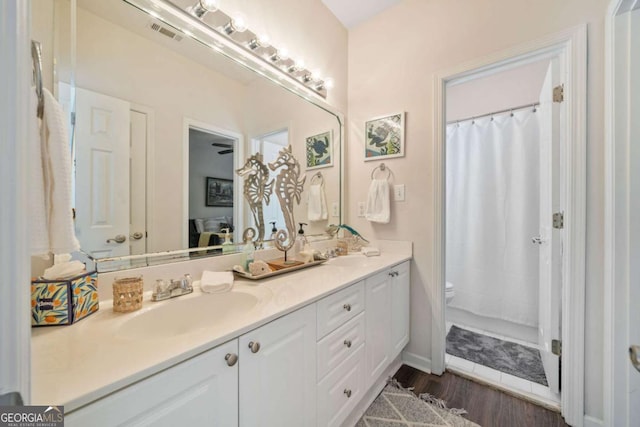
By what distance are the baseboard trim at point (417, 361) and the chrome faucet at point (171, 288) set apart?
1.61m

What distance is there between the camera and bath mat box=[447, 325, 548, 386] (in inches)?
69.9

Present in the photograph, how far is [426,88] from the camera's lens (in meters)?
1.79

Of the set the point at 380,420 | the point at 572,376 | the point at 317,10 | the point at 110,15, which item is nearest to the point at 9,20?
the point at 110,15

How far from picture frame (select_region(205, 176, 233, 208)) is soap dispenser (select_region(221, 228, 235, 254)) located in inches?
5.4

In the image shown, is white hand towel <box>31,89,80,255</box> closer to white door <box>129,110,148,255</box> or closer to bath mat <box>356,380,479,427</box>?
white door <box>129,110,148,255</box>

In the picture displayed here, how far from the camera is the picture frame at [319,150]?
187 cm

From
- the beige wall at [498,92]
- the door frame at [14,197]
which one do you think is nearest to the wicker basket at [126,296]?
the door frame at [14,197]

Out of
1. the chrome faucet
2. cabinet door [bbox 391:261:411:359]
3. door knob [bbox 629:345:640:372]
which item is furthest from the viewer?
cabinet door [bbox 391:261:411:359]

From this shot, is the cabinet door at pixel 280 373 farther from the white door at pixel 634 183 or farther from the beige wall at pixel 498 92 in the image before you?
the beige wall at pixel 498 92

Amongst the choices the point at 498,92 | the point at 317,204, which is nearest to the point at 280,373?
the point at 317,204

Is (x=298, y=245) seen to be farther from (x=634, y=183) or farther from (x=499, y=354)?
(x=499, y=354)

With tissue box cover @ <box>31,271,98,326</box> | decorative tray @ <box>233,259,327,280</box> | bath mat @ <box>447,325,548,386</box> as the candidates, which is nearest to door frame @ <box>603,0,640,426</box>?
bath mat @ <box>447,325,548,386</box>

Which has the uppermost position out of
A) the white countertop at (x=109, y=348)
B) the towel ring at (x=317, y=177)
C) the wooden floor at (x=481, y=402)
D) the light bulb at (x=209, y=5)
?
the light bulb at (x=209, y=5)

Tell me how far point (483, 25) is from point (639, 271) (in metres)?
1.54
